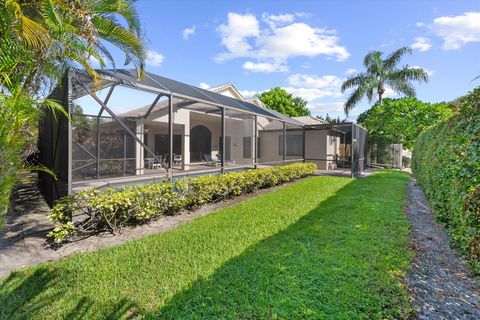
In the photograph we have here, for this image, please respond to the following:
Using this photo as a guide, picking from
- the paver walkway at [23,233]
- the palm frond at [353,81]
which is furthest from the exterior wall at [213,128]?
the palm frond at [353,81]

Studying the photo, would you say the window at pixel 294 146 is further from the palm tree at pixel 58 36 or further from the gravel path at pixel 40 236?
the palm tree at pixel 58 36

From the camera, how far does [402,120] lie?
69.3 feet

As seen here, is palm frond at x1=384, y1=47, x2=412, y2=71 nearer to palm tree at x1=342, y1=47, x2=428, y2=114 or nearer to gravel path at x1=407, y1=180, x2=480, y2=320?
palm tree at x1=342, y1=47, x2=428, y2=114

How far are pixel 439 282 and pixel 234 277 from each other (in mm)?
2936

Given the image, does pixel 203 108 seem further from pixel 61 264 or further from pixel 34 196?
pixel 61 264

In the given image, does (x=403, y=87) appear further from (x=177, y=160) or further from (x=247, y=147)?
(x=177, y=160)

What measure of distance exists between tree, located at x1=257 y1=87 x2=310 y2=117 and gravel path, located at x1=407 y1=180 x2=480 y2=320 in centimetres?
3636

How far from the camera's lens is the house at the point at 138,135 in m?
6.63

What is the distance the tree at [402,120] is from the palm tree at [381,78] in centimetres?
242

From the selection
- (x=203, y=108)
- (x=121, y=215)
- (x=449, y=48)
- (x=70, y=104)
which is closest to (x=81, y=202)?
(x=121, y=215)

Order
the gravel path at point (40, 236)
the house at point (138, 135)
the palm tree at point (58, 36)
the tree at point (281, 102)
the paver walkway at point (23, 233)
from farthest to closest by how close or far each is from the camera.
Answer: the tree at point (281, 102) < the house at point (138, 135) < the gravel path at point (40, 236) < the paver walkway at point (23, 233) < the palm tree at point (58, 36)

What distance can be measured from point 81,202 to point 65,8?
158 inches

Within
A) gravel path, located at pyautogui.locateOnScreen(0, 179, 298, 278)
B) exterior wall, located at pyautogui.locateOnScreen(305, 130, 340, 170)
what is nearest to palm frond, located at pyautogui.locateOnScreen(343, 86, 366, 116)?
exterior wall, located at pyautogui.locateOnScreen(305, 130, 340, 170)

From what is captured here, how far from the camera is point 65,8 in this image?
5.14 metres
